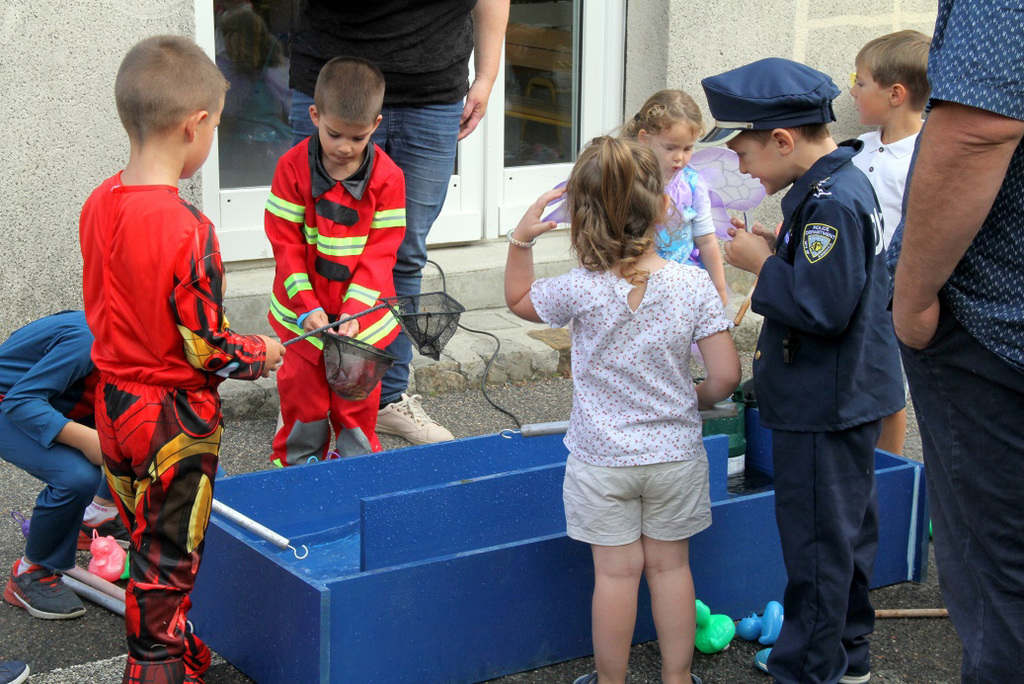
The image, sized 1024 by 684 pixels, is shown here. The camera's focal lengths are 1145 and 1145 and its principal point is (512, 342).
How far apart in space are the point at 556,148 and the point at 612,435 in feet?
12.8

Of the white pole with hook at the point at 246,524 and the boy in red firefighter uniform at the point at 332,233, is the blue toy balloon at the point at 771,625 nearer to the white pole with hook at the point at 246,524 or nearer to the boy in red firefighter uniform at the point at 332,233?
the white pole with hook at the point at 246,524

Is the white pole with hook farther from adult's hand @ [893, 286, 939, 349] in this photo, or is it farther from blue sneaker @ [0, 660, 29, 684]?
adult's hand @ [893, 286, 939, 349]

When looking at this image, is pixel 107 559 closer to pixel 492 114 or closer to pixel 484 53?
pixel 484 53

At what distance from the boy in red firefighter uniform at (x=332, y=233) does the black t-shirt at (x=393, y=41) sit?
0.68 ft

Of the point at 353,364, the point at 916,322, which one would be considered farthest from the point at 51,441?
the point at 916,322

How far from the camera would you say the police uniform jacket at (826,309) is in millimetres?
2480

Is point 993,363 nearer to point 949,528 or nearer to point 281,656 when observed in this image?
point 949,528

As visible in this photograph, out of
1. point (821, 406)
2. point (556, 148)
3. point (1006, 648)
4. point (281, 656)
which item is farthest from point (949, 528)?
point (556, 148)

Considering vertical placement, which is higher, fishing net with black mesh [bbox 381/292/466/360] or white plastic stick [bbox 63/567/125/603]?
fishing net with black mesh [bbox 381/292/466/360]

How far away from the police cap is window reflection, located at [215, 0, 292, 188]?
321cm

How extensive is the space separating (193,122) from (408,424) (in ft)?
6.60

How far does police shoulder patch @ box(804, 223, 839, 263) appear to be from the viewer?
8.14ft

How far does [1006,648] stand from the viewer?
188 centimetres

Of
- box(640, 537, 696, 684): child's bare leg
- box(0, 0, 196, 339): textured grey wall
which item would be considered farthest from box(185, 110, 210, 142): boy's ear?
box(0, 0, 196, 339): textured grey wall
